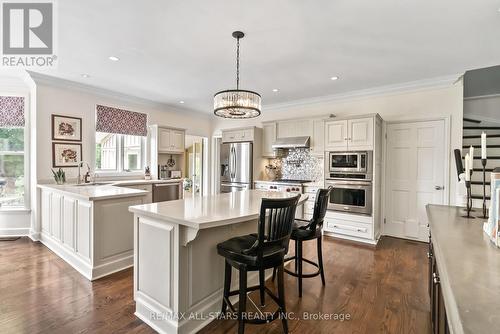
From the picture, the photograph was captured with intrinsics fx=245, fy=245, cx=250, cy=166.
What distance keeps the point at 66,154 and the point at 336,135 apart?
185 inches

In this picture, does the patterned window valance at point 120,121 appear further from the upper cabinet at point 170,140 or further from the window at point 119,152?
the upper cabinet at point 170,140

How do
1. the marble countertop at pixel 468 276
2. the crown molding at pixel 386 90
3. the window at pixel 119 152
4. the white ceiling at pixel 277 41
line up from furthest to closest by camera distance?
the window at pixel 119 152, the crown molding at pixel 386 90, the white ceiling at pixel 277 41, the marble countertop at pixel 468 276

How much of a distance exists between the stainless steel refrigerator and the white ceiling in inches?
67.7

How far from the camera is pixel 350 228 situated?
4.15 metres

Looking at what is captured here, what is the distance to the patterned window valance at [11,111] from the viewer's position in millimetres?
4027

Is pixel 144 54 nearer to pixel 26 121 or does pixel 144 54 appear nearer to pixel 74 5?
pixel 74 5

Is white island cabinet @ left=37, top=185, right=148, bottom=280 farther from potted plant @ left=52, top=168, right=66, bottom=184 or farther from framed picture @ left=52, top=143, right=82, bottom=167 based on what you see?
framed picture @ left=52, top=143, right=82, bottom=167

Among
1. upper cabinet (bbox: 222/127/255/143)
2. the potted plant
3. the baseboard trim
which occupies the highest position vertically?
upper cabinet (bbox: 222/127/255/143)

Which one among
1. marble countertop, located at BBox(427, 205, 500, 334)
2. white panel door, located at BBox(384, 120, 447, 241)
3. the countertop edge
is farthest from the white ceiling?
the countertop edge

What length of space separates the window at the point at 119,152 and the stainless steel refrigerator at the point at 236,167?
1.82m

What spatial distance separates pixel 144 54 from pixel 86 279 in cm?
274

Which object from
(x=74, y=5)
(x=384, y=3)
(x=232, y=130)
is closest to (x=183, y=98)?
(x=232, y=130)

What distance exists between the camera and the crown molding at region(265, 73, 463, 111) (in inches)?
148

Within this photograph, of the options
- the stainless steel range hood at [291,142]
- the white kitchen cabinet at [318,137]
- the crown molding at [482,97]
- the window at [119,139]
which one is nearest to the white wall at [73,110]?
the window at [119,139]
